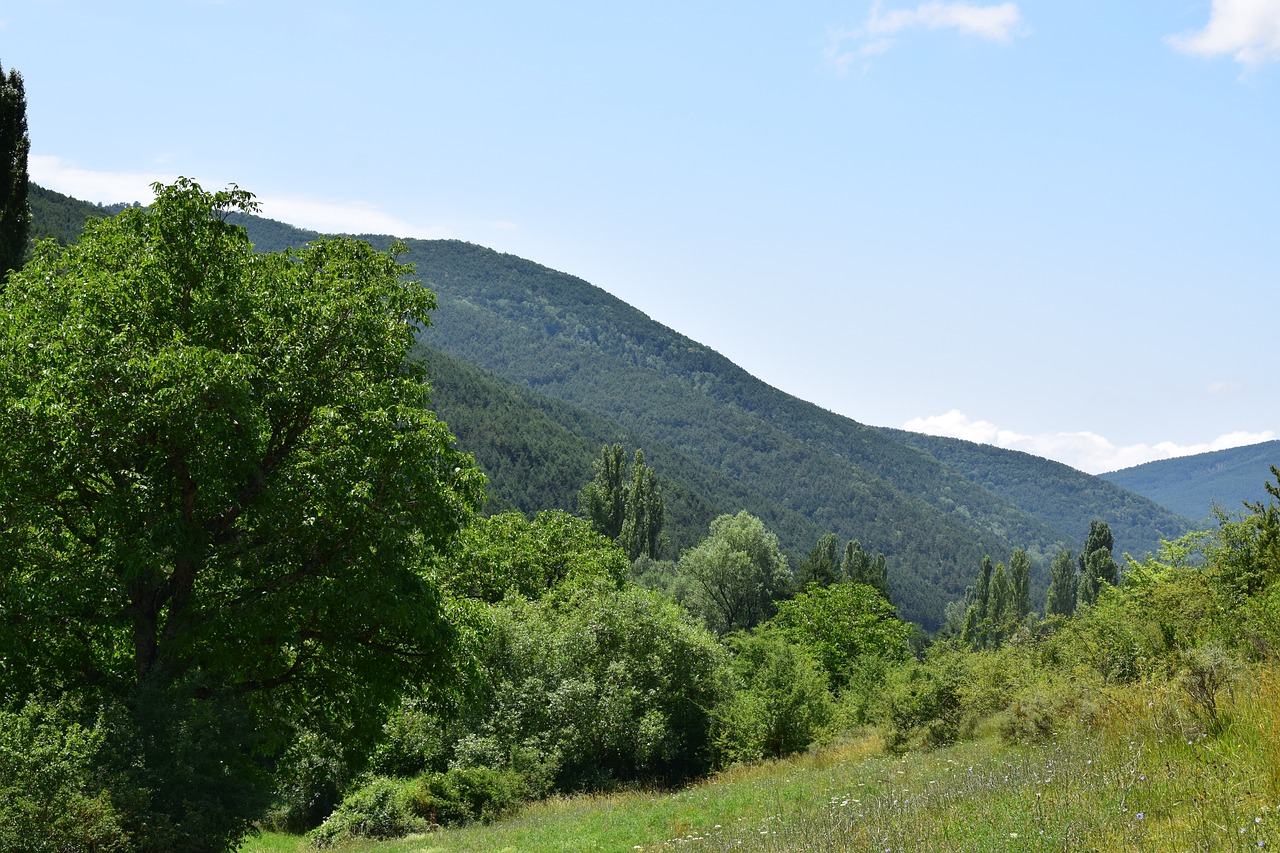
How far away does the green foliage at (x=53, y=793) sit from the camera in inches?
364

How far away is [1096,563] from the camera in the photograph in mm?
95500

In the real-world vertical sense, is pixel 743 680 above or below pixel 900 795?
below

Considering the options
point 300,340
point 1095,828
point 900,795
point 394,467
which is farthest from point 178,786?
point 1095,828

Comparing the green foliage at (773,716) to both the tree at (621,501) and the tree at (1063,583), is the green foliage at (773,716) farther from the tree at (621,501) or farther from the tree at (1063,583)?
the tree at (1063,583)

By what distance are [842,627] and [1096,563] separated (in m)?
58.3

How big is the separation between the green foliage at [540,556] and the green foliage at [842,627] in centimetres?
1236

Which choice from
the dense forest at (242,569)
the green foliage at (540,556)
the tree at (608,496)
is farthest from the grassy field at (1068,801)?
the tree at (608,496)

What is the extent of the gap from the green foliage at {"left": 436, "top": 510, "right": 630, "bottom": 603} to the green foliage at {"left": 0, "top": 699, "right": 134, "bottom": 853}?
82.9ft

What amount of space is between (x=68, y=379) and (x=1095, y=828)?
43.6ft

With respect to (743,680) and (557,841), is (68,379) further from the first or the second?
(743,680)

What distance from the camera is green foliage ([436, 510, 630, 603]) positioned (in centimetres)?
3794

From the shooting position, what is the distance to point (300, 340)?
566 inches

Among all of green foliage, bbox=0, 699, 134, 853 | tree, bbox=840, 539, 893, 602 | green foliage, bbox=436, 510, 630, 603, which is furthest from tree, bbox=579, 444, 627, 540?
green foliage, bbox=0, 699, 134, 853

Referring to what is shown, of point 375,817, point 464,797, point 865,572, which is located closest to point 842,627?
point 865,572
